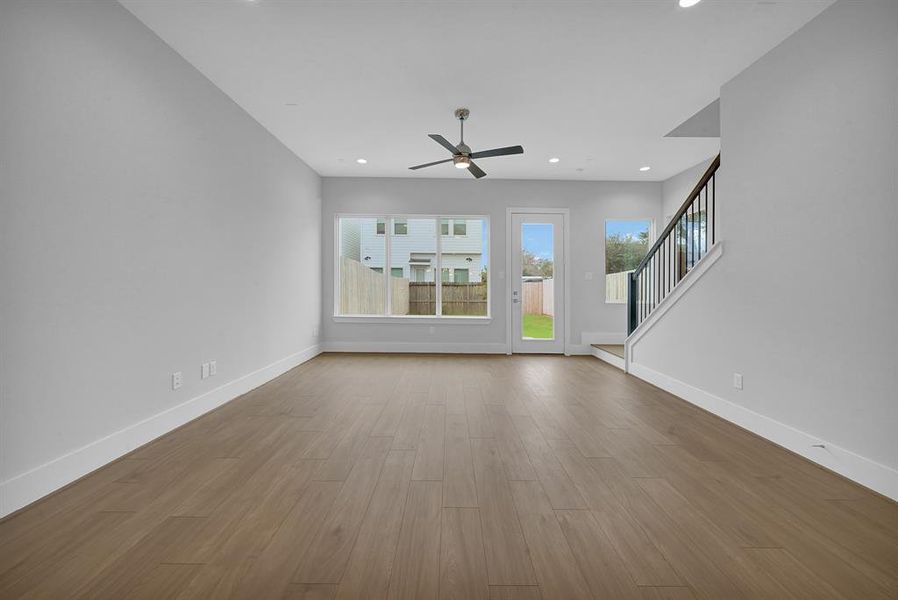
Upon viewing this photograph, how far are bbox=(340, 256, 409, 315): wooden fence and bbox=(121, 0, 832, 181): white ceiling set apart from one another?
2.32 metres

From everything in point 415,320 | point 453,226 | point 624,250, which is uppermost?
point 453,226

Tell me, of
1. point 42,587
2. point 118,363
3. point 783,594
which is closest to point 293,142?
point 118,363

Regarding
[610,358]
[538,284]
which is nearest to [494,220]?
[538,284]

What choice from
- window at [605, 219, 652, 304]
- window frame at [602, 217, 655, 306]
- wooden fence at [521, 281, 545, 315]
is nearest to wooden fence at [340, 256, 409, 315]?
wooden fence at [521, 281, 545, 315]

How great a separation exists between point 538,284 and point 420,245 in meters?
2.11

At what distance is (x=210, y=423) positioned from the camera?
3.26 meters

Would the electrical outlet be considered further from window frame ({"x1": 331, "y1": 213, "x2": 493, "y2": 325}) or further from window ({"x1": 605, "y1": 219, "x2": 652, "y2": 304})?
window frame ({"x1": 331, "y1": 213, "x2": 493, "y2": 325})

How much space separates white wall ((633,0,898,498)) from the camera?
2.26 m

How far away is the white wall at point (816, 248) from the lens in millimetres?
2262

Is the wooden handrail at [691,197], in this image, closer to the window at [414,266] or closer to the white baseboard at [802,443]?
the white baseboard at [802,443]

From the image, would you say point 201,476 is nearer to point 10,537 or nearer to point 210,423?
point 10,537

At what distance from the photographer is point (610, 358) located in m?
6.00

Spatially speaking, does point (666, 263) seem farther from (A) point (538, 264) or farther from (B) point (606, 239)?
(A) point (538, 264)

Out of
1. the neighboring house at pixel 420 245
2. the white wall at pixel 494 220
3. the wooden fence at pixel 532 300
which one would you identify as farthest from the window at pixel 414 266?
the wooden fence at pixel 532 300
